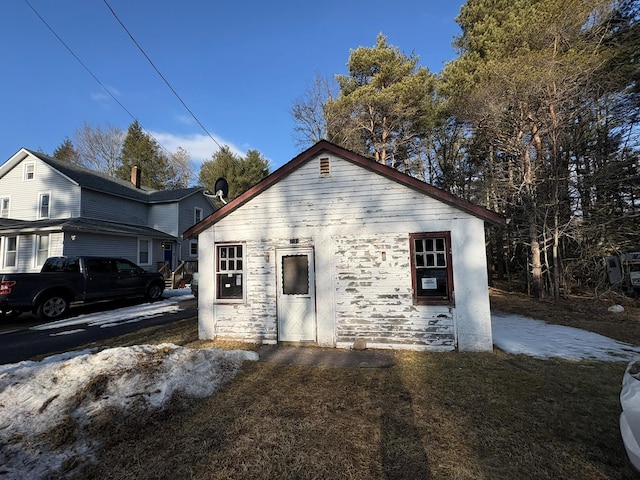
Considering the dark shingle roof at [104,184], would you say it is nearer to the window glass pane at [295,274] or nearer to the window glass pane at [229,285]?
the window glass pane at [229,285]

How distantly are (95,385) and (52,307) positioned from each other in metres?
8.08

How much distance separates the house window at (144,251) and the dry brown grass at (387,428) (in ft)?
56.4

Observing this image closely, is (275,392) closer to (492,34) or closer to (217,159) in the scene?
(492,34)

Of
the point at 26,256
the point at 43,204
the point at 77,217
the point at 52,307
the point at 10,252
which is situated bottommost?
the point at 52,307

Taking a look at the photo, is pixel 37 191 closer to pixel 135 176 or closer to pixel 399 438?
pixel 135 176

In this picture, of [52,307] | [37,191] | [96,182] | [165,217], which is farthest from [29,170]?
[52,307]

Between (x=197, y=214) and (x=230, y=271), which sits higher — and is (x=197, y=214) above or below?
above

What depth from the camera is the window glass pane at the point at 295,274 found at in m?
6.91

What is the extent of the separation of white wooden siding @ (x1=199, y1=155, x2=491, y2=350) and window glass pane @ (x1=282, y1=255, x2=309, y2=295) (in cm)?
29

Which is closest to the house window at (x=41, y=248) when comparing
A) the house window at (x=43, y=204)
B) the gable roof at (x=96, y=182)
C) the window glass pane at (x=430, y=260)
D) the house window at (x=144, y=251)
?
the house window at (x=43, y=204)

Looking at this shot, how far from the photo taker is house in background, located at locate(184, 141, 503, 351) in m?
6.07

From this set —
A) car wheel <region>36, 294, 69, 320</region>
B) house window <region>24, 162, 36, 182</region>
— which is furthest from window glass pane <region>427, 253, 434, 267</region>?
house window <region>24, 162, 36, 182</region>

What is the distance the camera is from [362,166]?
6.68 meters

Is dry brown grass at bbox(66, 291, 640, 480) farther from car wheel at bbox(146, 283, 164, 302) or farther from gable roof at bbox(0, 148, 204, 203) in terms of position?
gable roof at bbox(0, 148, 204, 203)
